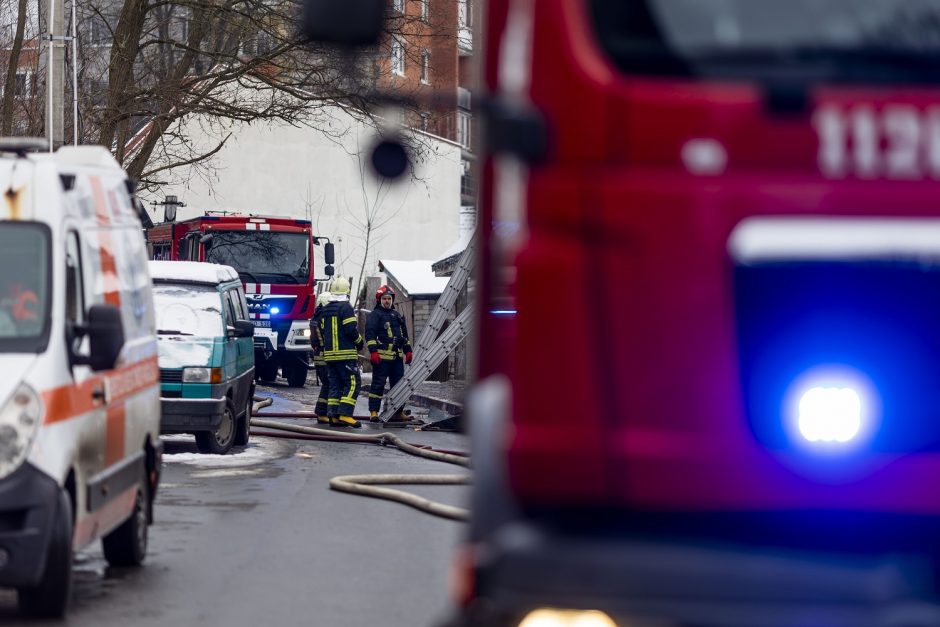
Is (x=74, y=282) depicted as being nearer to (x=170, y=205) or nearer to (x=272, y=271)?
(x=272, y=271)

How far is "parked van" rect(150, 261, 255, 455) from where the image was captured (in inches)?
672

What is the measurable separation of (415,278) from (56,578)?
95.8ft

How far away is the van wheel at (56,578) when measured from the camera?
26.1ft

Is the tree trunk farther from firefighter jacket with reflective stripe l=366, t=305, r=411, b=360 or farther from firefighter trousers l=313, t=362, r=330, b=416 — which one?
firefighter trousers l=313, t=362, r=330, b=416

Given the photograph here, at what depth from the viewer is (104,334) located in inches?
322

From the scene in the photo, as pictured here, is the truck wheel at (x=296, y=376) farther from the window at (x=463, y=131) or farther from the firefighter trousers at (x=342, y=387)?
the window at (x=463, y=131)

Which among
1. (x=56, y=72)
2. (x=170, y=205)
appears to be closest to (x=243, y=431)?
(x=56, y=72)

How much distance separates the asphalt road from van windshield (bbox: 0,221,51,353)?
1355 millimetres

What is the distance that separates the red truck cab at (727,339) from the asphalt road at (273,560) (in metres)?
4.59

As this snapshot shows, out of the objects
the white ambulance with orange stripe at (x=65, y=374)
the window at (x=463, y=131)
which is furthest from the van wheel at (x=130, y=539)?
the window at (x=463, y=131)

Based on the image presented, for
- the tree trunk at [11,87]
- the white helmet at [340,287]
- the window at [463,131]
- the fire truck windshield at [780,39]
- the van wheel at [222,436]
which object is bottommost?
the van wheel at [222,436]

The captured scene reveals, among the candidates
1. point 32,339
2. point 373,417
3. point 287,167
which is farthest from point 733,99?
point 287,167

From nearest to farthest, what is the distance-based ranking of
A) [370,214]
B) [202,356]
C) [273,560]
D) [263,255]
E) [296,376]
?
[273,560], [202,356], [296,376], [263,255], [370,214]

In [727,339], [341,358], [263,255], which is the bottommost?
[341,358]
